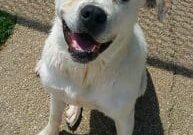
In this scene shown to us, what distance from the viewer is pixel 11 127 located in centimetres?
405

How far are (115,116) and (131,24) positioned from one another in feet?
2.23

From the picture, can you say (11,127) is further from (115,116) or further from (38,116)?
(115,116)

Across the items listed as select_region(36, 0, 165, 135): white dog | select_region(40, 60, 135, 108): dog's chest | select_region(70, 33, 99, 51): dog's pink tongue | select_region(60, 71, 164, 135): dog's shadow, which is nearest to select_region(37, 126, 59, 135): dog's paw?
select_region(60, 71, 164, 135): dog's shadow

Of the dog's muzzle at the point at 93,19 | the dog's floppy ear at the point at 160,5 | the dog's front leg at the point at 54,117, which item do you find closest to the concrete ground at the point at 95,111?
the dog's front leg at the point at 54,117

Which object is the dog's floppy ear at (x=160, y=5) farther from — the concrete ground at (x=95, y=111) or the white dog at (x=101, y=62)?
the concrete ground at (x=95, y=111)

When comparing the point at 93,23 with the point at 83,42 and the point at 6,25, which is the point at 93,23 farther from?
the point at 6,25

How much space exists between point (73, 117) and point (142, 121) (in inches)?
24.4

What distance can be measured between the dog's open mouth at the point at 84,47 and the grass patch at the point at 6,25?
1657mm

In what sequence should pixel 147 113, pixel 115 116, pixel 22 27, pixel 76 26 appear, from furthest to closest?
pixel 22 27, pixel 147 113, pixel 115 116, pixel 76 26

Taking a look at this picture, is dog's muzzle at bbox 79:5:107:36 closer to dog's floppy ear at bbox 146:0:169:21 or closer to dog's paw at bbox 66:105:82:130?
dog's floppy ear at bbox 146:0:169:21

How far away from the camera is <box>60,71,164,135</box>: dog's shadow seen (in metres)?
4.17

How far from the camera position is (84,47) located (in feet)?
9.98

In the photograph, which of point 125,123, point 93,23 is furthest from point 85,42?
point 125,123

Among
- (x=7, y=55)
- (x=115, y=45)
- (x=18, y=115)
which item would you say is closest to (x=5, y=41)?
(x=7, y=55)
